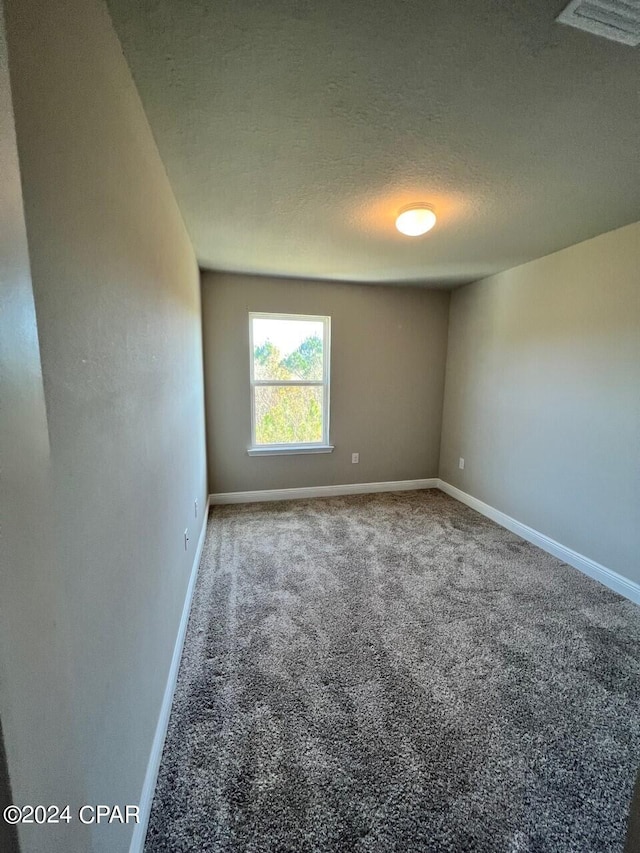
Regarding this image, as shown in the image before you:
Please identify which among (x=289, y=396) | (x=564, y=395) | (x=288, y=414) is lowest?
(x=288, y=414)

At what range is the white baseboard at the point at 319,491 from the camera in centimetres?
347

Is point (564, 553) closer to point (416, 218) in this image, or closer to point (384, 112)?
point (416, 218)

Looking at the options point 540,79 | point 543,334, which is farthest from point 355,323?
point 540,79

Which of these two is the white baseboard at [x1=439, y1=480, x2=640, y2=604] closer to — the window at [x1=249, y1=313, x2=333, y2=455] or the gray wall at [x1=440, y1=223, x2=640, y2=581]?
the gray wall at [x1=440, y1=223, x2=640, y2=581]

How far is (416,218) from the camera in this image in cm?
186

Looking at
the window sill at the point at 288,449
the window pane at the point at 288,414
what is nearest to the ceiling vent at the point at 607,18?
the window pane at the point at 288,414

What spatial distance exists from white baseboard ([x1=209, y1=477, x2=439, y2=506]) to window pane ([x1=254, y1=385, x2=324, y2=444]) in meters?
0.55

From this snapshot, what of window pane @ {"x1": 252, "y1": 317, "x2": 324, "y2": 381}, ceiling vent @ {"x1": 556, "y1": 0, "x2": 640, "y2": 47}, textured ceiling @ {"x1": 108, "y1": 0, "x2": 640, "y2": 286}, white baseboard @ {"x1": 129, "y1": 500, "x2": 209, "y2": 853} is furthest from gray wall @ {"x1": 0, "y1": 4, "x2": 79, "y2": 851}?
window pane @ {"x1": 252, "y1": 317, "x2": 324, "y2": 381}

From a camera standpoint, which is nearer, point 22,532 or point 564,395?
point 22,532

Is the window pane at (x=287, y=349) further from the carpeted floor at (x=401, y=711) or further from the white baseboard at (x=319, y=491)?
the carpeted floor at (x=401, y=711)

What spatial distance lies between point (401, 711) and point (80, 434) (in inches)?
62.1

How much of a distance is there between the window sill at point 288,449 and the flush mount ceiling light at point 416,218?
2.23 m

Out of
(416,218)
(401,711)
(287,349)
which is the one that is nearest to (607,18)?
(416,218)

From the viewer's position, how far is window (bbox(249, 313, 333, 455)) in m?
3.38
